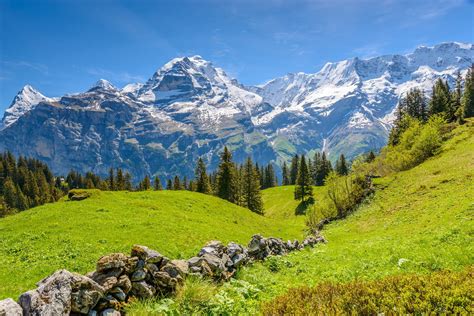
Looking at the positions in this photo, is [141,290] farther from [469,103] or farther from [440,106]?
[440,106]

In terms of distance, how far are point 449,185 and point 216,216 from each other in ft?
105

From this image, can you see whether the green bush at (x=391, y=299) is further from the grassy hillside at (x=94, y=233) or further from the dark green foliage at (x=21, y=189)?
the dark green foliage at (x=21, y=189)

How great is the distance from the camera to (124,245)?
973 inches

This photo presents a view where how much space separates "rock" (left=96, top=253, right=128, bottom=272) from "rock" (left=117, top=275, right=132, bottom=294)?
1.20ft

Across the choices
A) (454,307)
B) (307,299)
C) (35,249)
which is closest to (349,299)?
(307,299)

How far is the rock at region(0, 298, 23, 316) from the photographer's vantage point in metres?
7.59

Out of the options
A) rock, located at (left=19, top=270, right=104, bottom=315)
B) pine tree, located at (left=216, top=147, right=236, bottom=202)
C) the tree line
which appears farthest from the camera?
the tree line

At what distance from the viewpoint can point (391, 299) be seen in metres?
8.02

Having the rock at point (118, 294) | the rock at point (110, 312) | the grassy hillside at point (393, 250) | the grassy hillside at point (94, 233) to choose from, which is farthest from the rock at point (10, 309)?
the grassy hillside at point (94, 233)

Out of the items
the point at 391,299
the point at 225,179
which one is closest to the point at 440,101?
the point at 225,179

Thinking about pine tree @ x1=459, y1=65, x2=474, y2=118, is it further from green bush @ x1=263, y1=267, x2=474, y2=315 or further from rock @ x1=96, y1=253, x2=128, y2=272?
rock @ x1=96, y1=253, x2=128, y2=272

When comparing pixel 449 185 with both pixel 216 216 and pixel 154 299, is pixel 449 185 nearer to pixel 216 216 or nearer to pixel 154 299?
pixel 216 216

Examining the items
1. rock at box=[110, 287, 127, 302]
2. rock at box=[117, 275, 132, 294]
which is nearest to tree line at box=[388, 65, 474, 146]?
rock at box=[117, 275, 132, 294]

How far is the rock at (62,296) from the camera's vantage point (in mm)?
8227
